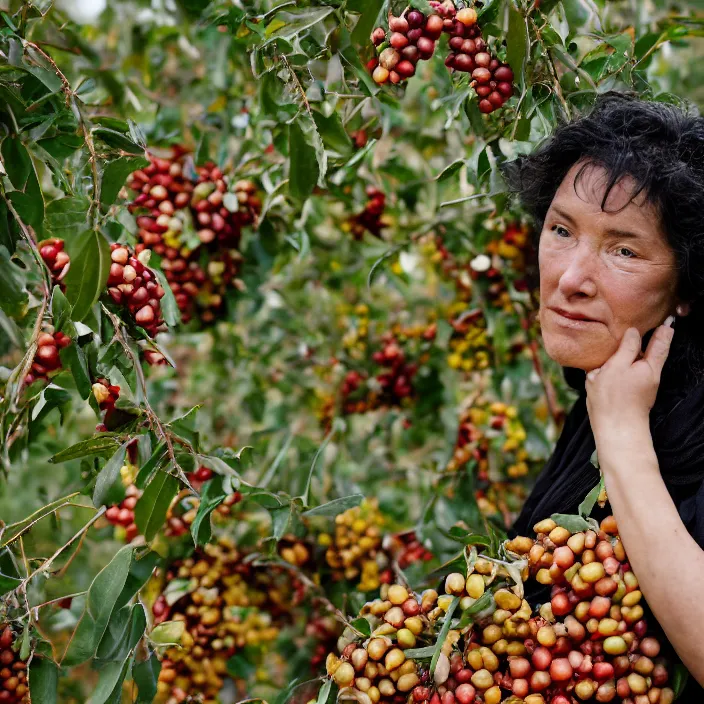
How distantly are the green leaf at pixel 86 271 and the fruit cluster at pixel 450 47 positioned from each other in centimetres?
52

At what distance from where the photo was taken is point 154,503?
1079mm

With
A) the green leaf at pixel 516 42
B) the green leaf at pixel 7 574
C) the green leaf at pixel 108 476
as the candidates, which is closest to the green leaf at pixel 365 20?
the green leaf at pixel 516 42

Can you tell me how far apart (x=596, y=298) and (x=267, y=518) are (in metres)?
1.09

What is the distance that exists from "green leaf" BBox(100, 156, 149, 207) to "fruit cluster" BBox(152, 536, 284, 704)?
2.29ft

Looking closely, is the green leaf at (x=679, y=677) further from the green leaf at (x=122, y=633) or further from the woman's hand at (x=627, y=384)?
the green leaf at (x=122, y=633)

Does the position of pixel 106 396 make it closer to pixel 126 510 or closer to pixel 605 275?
pixel 126 510

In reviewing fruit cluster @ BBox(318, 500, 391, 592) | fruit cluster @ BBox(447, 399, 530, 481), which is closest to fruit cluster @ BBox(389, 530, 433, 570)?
fruit cluster @ BBox(318, 500, 391, 592)

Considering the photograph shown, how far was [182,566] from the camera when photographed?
1578mm

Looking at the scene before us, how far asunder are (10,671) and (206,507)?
0.35 m

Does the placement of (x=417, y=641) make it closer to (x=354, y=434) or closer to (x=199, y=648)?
(x=199, y=648)

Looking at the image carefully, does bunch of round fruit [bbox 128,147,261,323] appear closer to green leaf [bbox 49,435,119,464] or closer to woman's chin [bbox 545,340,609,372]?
green leaf [bbox 49,435,119,464]

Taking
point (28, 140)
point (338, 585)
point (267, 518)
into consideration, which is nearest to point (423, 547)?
point (338, 585)

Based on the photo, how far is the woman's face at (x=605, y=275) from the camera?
3.47ft

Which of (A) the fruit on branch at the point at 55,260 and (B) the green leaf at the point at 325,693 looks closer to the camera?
(B) the green leaf at the point at 325,693
